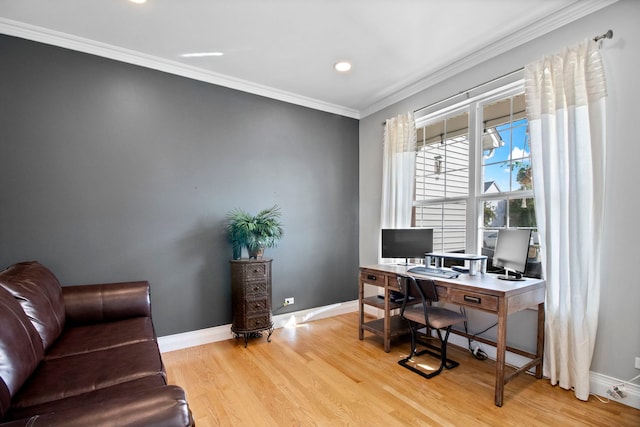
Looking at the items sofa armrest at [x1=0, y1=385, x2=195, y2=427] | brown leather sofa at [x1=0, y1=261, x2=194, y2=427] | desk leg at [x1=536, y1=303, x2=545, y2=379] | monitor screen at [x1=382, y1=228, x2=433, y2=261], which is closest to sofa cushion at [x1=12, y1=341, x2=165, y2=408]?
brown leather sofa at [x1=0, y1=261, x2=194, y2=427]

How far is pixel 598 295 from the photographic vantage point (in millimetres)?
2086

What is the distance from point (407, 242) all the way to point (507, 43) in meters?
2.03

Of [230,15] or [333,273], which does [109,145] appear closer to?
[230,15]

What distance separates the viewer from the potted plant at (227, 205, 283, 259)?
3068 mm

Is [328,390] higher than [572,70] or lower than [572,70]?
lower

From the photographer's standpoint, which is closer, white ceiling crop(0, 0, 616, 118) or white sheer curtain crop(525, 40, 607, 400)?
white sheer curtain crop(525, 40, 607, 400)

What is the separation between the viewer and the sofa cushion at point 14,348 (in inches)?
45.8

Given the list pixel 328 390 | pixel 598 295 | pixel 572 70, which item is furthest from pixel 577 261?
pixel 328 390

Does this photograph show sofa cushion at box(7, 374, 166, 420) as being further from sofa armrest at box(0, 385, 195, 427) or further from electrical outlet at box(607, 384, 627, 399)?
electrical outlet at box(607, 384, 627, 399)

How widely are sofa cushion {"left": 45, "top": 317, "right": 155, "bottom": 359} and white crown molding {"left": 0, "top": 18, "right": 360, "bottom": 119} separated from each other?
235 centimetres

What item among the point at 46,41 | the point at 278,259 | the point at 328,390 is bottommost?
the point at 328,390

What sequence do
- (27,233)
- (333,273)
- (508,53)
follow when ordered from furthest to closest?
(333,273) < (508,53) < (27,233)

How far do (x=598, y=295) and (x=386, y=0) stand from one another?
256cm

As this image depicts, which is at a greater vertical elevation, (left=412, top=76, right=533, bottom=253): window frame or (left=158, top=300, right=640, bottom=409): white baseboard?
(left=412, top=76, right=533, bottom=253): window frame
